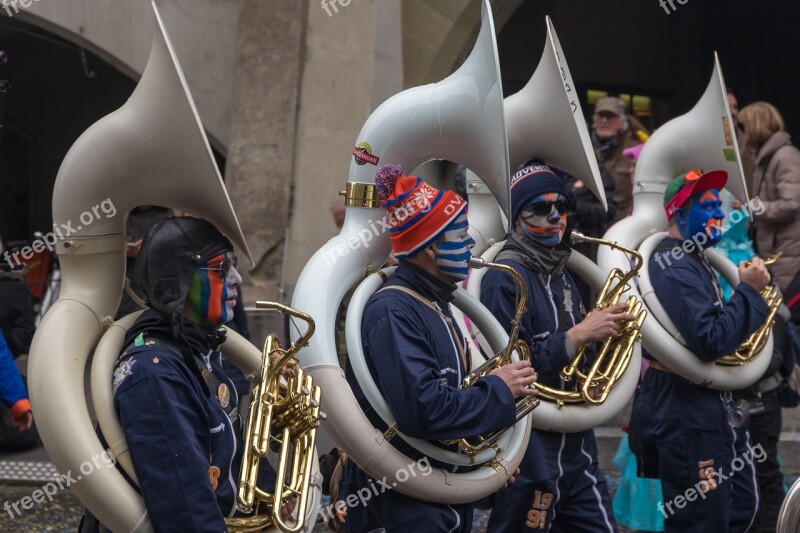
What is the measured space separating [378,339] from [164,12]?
20.5 ft

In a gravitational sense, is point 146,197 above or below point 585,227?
above

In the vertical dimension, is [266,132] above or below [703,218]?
below

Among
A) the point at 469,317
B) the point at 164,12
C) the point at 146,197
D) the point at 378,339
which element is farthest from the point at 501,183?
the point at 164,12

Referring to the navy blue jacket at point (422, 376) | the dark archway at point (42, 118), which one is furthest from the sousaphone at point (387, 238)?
the dark archway at point (42, 118)

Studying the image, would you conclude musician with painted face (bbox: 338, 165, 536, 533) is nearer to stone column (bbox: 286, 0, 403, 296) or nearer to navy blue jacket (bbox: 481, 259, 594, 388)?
navy blue jacket (bbox: 481, 259, 594, 388)

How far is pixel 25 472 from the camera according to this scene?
7648 mm

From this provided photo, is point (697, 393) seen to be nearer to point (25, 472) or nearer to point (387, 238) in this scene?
point (387, 238)

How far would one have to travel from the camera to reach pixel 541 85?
5102 millimetres

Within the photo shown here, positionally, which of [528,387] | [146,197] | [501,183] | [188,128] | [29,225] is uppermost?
[188,128]

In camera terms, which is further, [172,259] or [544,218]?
[544,218]

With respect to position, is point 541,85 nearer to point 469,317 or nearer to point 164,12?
point 469,317

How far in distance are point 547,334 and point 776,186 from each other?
3934mm

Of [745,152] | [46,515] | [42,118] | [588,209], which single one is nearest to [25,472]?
[46,515]

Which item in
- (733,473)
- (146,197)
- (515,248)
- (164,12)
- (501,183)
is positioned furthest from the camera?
(164,12)
